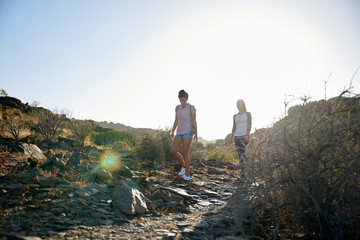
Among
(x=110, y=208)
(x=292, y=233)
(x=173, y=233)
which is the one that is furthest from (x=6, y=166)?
(x=292, y=233)

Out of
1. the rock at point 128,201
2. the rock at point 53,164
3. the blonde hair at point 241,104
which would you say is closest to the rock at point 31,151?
the rock at point 53,164

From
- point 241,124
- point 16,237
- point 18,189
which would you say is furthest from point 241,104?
point 16,237

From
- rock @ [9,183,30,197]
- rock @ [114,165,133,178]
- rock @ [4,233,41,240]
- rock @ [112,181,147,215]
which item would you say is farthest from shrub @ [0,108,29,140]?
rock @ [4,233,41,240]

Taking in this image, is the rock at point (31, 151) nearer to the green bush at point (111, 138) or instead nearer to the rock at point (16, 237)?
the rock at point (16, 237)

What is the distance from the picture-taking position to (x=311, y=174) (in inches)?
84.5

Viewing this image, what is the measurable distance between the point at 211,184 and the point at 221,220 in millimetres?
2785

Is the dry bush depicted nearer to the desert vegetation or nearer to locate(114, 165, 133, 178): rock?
the desert vegetation

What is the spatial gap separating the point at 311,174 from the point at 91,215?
254 cm

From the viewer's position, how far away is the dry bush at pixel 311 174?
6.59 ft

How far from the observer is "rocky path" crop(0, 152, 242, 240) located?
210 cm

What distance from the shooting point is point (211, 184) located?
5621mm

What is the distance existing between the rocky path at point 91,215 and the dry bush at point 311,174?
40 centimetres

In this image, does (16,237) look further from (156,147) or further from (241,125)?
(156,147)

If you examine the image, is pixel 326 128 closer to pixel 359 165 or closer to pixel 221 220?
pixel 359 165
